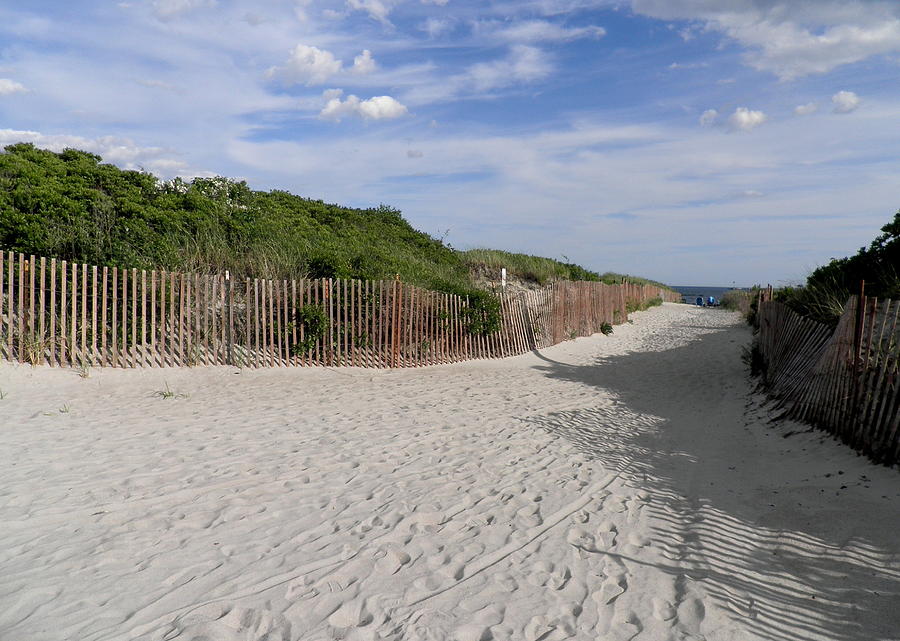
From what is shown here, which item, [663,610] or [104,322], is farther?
[104,322]

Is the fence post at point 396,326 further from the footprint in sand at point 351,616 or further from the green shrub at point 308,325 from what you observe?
the footprint in sand at point 351,616

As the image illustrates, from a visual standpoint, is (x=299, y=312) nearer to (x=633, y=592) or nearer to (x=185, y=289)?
(x=185, y=289)

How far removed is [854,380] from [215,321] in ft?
32.1

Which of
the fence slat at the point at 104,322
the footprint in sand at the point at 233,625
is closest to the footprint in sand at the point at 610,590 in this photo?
the footprint in sand at the point at 233,625

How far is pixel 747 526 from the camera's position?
14.9 ft

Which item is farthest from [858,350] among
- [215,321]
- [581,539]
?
[215,321]

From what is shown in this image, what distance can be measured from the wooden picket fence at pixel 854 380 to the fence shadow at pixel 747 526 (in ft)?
1.61

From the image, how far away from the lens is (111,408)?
7.99 metres

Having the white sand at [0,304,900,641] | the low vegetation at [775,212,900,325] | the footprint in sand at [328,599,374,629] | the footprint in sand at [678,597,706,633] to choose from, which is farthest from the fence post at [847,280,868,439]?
the footprint in sand at [328,599,374,629]

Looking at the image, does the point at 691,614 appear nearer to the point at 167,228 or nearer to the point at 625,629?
the point at 625,629

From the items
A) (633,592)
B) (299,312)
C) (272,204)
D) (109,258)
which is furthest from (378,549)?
(272,204)

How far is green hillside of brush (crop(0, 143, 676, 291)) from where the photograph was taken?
12.2m

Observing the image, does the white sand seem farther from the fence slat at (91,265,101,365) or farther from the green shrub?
the green shrub

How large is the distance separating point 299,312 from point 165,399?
352cm
